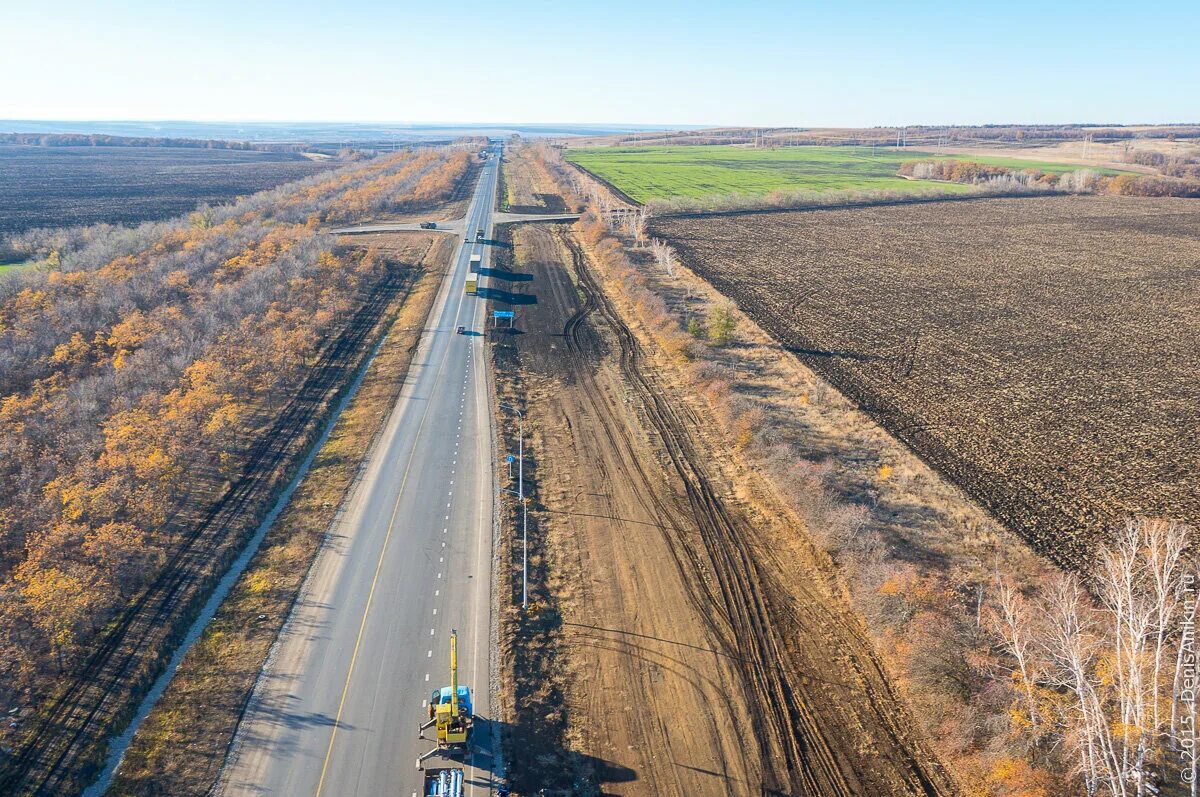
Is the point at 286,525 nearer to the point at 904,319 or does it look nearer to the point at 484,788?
the point at 484,788

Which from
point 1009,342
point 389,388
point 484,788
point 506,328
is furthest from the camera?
point 506,328

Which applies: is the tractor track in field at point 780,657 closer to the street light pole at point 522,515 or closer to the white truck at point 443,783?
the street light pole at point 522,515

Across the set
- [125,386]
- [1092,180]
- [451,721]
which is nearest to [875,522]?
[451,721]

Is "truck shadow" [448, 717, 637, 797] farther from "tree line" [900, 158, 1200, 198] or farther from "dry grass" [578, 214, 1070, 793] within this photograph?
"tree line" [900, 158, 1200, 198]

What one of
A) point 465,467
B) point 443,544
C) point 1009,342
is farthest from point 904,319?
point 443,544

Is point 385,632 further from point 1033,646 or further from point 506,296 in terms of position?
point 506,296

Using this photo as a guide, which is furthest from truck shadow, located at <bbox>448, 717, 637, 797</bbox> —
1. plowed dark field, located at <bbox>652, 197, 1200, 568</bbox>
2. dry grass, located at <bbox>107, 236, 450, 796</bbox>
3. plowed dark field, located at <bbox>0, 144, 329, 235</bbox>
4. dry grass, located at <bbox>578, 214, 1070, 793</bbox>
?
plowed dark field, located at <bbox>0, 144, 329, 235</bbox>
